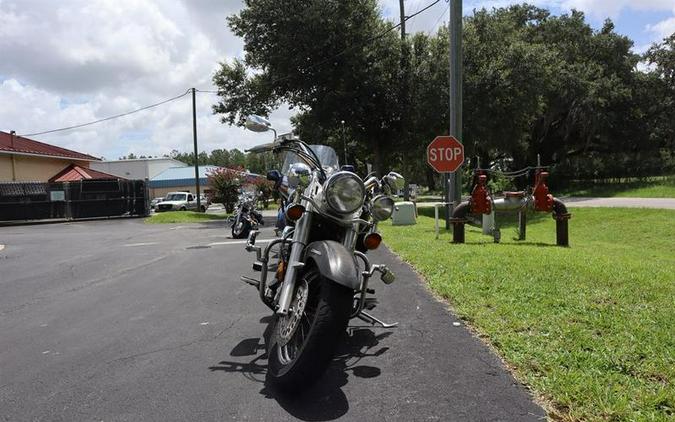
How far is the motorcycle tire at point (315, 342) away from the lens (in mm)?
3475

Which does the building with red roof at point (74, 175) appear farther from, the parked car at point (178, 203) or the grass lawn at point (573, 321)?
the grass lawn at point (573, 321)

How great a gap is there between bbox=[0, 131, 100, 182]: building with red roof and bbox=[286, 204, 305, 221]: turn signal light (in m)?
32.5

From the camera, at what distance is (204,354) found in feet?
15.4

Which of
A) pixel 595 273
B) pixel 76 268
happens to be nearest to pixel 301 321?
pixel 595 273

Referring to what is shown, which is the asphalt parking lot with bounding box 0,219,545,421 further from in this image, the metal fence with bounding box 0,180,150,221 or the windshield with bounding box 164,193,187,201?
the windshield with bounding box 164,193,187,201

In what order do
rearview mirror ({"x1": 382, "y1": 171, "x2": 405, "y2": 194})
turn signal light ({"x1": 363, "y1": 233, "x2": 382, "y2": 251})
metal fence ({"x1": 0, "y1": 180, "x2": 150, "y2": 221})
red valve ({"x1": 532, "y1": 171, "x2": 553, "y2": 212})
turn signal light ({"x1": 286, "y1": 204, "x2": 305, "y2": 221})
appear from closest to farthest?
turn signal light ({"x1": 286, "y1": 204, "x2": 305, "y2": 221})
turn signal light ({"x1": 363, "y1": 233, "x2": 382, "y2": 251})
rearview mirror ({"x1": 382, "y1": 171, "x2": 405, "y2": 194})
red valve ({"x1": 532, "y1": 171, "x2": 553, "y2": 212})
metal fence ({"x1": 0, "y1": 180, "x2": 150, "y2": 221})

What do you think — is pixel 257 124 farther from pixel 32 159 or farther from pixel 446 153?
pixel 32 159

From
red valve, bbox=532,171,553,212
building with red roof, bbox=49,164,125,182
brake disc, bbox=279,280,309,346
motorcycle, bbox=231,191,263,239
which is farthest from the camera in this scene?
building with red roof, bbox=49,164,125,182

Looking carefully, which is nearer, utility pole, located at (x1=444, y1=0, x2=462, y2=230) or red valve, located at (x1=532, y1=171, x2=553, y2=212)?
red valve, located at (x1=532, y1=171, x2=553, y2=212)

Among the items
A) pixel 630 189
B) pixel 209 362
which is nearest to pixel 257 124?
pixel 209 362

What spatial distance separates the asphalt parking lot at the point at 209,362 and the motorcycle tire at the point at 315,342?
0.58ft

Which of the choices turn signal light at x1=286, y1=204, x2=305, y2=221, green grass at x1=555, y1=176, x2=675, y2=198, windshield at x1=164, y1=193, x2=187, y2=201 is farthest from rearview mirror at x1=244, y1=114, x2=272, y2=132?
windshield at x1=164, y1=193, x2=187, y2=201

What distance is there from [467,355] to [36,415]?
3.07 m

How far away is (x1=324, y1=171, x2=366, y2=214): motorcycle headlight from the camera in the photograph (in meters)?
4.25
